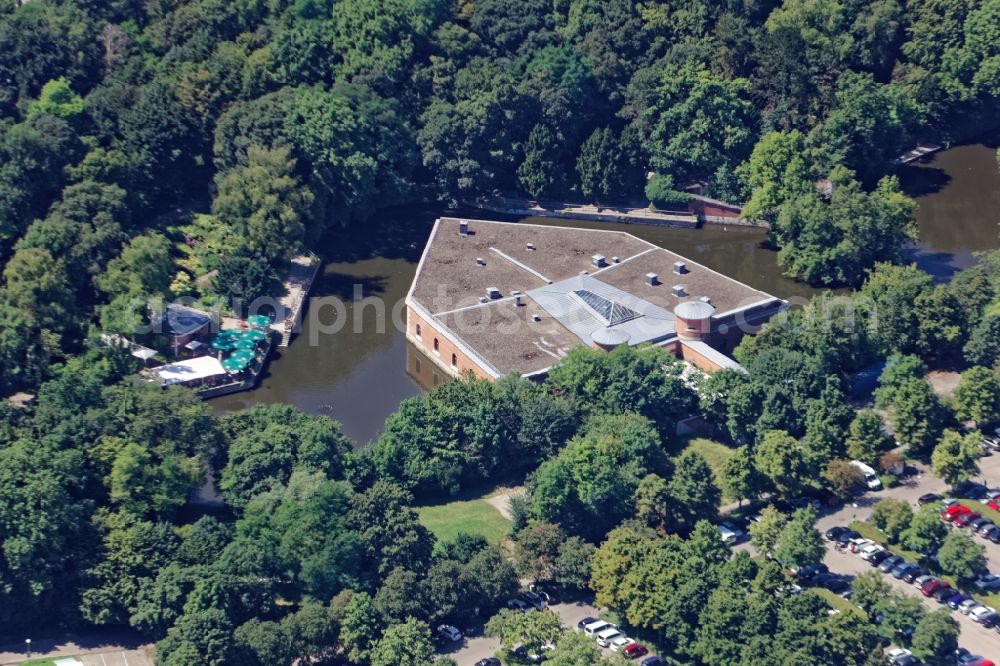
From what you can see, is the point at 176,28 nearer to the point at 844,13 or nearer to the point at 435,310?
the point at 435,310

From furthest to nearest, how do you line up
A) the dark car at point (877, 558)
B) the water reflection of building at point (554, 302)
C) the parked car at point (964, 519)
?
the water reflection of building at point (554, 302)
the parked car at point (964, 519)
the dark car at point (877, 558)

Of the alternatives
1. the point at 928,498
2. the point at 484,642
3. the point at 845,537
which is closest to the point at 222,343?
the point at 484,642

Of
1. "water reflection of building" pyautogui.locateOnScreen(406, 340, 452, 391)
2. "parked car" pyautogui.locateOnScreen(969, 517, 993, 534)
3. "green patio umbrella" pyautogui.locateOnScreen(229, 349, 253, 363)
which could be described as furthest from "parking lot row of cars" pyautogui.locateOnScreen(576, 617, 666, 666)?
"green patio umbrella" pyautogui.locateOnScreen(229, 349, 253, 363)

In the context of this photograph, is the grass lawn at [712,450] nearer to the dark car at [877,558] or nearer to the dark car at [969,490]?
the dark car at [877,558]

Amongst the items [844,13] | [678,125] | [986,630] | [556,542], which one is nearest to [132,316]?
[556,542]

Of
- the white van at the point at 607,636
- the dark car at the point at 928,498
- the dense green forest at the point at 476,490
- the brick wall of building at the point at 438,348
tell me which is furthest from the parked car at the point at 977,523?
the brick wall of building at the point at 438,348

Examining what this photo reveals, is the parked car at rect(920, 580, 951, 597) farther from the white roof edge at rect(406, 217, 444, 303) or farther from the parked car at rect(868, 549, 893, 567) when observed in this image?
the white roof edge at rect(406, 217, 444, 303)
